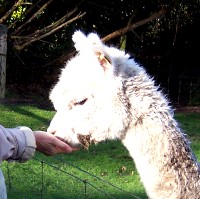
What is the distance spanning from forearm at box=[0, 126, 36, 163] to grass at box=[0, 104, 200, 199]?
7.00ft

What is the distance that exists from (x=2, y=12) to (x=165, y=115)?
7812 mm

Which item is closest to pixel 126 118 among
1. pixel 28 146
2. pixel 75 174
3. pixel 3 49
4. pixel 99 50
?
pixel 99 50

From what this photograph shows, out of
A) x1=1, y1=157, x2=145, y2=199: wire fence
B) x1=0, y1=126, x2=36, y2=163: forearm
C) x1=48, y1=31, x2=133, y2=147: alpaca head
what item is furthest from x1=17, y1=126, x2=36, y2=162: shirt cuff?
x1=1, y1=157, x2=145, y2=199: wire fence

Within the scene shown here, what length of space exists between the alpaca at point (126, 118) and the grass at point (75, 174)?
131 centimetres

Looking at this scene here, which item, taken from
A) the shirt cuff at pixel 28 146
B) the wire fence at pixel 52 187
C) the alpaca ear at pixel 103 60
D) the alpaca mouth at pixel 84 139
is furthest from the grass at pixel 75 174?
the shirt cuff at pixel 28 146

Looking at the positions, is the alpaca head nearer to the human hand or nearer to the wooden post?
the human hand

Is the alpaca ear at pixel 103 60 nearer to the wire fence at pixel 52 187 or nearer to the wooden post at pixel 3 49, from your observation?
the wire fence at pixel 52 187

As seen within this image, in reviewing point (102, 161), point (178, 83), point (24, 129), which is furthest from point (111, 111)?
point (178, 83)

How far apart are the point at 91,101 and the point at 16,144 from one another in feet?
3.23

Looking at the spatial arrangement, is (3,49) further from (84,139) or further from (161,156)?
(161,156)

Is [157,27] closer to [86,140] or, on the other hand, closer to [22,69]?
[22,69]

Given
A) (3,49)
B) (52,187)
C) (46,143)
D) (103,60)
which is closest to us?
(46,143)

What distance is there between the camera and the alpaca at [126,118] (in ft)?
7.24

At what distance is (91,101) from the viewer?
2.38 m
